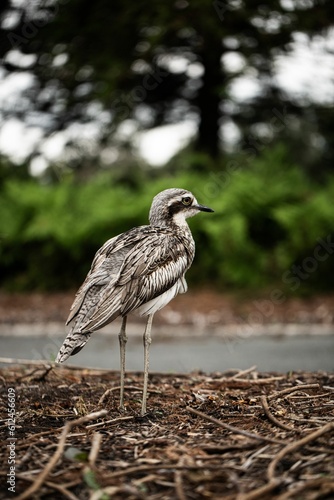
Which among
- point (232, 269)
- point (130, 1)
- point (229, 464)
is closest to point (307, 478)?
point (229, 464)

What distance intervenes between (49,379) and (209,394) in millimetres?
1654

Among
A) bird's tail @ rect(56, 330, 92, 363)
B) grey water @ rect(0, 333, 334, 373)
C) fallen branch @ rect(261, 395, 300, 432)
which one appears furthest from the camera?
grey water @ rect(0, 333, 334, 373)

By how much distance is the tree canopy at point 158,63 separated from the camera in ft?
56.1

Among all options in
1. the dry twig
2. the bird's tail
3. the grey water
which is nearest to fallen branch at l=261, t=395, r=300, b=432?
the dry twig

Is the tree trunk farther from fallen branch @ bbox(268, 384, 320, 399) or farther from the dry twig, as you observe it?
the dry twig

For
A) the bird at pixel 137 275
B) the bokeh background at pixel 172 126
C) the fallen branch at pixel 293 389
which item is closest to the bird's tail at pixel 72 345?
the bird at pixel 137 275

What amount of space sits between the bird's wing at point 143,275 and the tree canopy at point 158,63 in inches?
479

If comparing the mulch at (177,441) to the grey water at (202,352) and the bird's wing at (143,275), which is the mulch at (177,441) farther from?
the grey water at (202,352)

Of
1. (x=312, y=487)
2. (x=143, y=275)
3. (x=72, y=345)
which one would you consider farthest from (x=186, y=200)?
(x=312, y=487)

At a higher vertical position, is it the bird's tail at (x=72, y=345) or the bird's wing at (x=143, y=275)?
the bird's wing at (x=143, y=275)

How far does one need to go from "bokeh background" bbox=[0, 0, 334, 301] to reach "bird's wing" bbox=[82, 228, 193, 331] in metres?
8.76

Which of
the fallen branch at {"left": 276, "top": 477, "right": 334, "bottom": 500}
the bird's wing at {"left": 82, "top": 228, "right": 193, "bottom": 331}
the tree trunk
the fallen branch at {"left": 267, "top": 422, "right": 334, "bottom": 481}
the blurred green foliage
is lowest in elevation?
the fallen branch at {"left": 276, "top": 477, "right": 334, "bottom": 500}

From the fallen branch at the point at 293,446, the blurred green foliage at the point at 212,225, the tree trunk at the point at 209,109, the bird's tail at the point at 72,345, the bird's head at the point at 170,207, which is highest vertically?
Result: the tree trunk at the point at 209,109

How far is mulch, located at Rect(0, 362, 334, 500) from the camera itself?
11.0 feet
